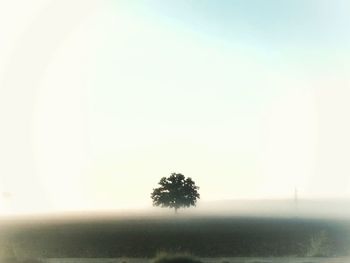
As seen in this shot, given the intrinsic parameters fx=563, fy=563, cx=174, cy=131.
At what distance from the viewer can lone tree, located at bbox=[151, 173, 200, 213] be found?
500 feet

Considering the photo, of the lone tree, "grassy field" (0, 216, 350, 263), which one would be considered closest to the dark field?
"grassy field" (0, 216, 350, 263)

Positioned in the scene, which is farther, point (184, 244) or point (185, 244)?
point (184, 244)

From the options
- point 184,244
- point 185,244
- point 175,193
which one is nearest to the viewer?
point 185,244

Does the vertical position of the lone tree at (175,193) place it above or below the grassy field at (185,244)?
above

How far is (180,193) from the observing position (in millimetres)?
152500

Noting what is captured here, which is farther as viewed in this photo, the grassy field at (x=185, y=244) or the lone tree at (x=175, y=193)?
the lone tree at (x=175, y=193)

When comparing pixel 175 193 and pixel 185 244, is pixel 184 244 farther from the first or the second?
pixel 175 193

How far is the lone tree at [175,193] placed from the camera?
5999 inches

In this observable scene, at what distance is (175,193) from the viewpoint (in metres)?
152

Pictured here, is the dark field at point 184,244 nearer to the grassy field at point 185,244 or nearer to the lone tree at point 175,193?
the grassy field at point 185,244

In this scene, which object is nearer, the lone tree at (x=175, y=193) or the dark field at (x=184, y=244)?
Result: the dark field at (x=184, y=244)

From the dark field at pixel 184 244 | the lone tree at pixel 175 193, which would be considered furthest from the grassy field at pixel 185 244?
the lone tree at pixel 175 193

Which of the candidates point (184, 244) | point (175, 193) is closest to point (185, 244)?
point (184, 244)

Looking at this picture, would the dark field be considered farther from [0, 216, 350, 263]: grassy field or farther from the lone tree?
the lone tree
